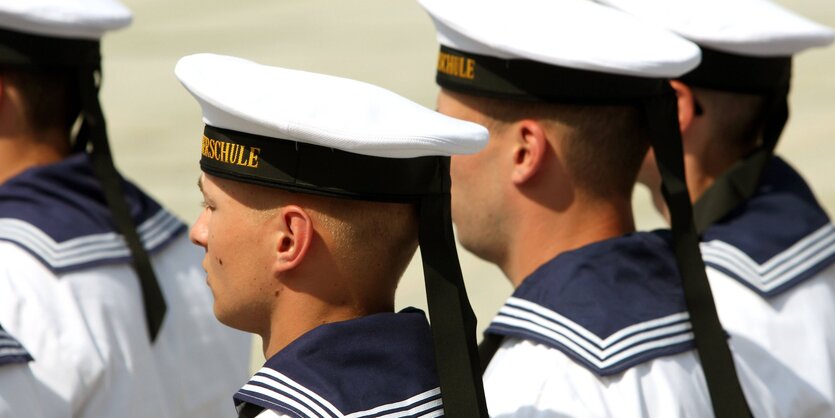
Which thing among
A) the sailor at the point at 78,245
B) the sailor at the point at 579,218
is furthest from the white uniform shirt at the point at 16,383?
the sailor at the point at 579,218

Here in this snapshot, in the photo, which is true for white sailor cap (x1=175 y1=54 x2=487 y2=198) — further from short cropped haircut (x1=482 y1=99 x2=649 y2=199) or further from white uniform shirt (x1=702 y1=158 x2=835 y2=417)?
white uniform shirt (x1=702 y1=158 x2=835 y2=417)

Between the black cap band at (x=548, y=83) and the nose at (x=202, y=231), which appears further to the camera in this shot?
the black cap band at (x=548, y=83)

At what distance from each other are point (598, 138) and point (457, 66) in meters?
0.37

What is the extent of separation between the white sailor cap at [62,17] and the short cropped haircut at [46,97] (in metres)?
0.11

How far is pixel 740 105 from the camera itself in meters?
3.89

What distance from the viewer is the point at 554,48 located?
307cm

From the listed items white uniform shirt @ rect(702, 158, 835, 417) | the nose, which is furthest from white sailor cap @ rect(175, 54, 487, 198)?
white uniform shirt @ rect(702, 158, 835, 417)

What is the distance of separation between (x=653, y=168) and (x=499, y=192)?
0.66m

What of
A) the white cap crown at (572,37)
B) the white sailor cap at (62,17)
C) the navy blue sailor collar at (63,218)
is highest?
the white cap crown at (572,37)

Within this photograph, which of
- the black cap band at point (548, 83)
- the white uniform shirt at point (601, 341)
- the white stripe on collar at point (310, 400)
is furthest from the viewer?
the black cap band at point (548, 83)

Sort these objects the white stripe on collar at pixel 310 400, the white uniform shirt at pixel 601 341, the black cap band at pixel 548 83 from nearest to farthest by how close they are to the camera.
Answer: the white stripe on collar at pixel 310 400, the white uniform shirt at pixel 601 341, the black cap band at pixel 548 83

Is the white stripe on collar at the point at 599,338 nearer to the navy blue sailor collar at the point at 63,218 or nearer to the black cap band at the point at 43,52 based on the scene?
the navy blue sailor collar at the point at 63,218

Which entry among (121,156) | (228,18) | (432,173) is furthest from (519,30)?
(228,18)

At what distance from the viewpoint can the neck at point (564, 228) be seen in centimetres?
325
